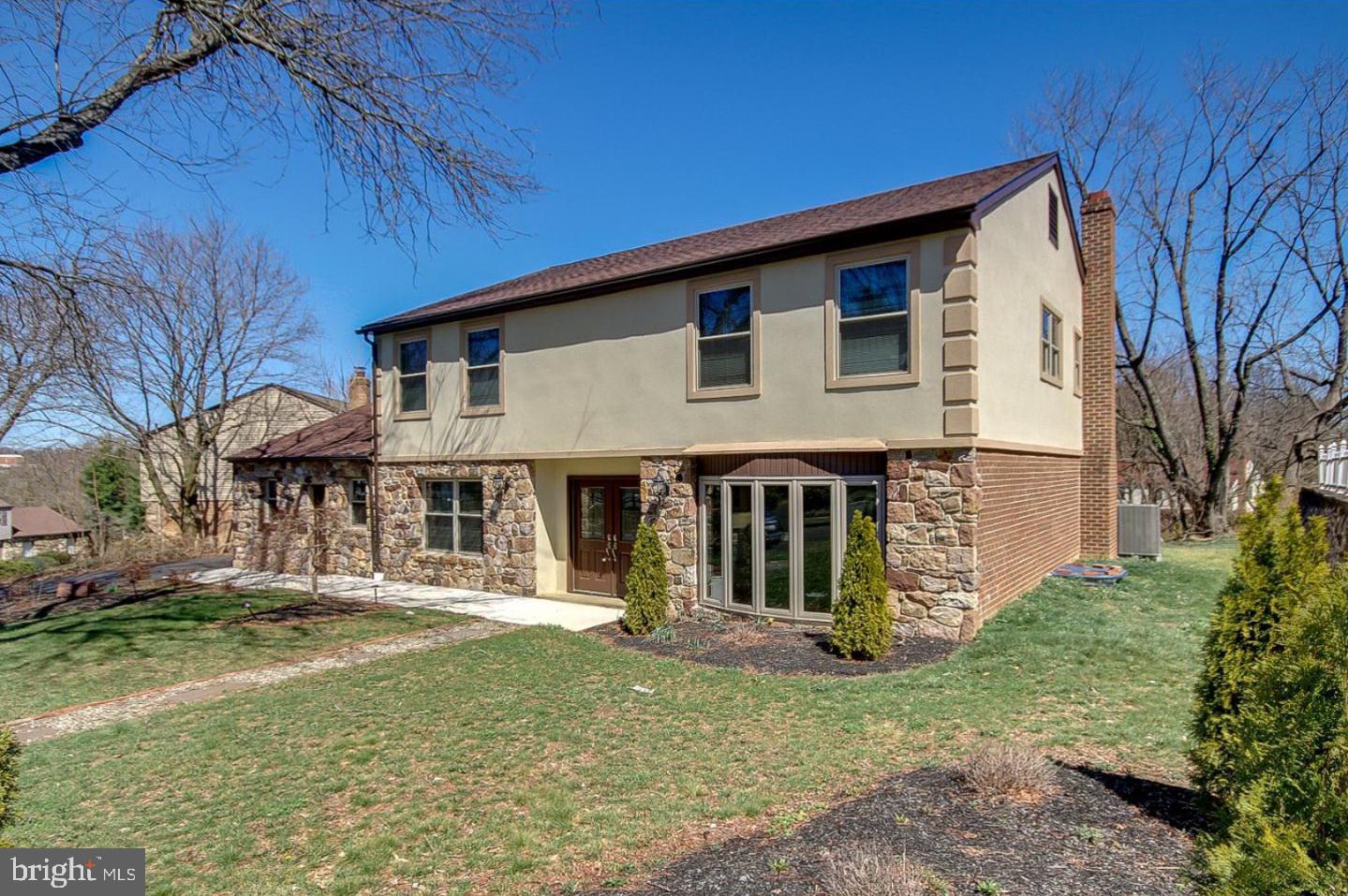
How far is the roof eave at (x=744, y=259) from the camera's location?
8641mm

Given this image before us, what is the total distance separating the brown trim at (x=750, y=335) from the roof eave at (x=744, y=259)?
15 cm

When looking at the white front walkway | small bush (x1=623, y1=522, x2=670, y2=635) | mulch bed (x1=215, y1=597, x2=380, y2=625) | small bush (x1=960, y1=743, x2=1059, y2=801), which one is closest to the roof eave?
small bush (x1=623, y1=522, x2=670, y2=635)

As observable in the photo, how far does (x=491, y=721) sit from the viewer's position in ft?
20.8

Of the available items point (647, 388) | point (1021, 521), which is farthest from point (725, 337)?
point (1021, 521)

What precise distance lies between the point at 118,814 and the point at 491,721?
2.66 m

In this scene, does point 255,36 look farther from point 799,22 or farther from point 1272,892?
point 1272,892

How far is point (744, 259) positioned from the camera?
10227mm

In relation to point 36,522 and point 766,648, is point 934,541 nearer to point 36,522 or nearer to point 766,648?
point 766,648

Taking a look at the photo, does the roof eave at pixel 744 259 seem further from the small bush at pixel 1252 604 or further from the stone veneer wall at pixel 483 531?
the small bush at pixel 1252 604

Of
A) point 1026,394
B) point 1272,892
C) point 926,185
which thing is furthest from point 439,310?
point 1272,892

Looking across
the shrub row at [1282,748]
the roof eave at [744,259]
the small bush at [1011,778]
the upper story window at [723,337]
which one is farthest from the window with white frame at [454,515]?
the shrub row at [1282,748]

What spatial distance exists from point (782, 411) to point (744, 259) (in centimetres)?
231

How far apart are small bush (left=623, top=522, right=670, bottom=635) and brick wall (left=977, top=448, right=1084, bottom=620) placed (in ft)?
14.1

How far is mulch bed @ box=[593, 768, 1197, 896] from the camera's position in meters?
3.27
